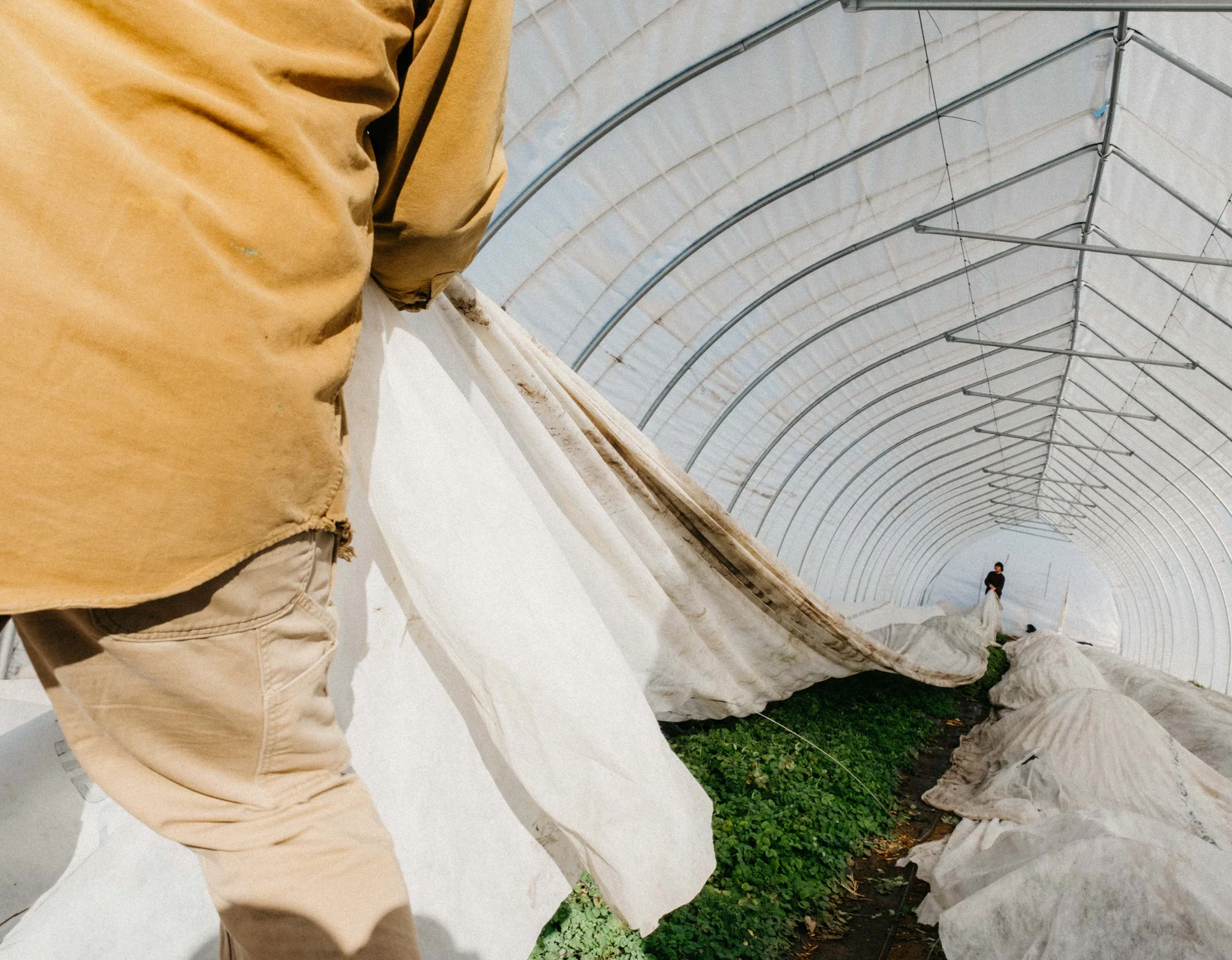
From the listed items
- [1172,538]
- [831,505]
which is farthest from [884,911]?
[1172,538]

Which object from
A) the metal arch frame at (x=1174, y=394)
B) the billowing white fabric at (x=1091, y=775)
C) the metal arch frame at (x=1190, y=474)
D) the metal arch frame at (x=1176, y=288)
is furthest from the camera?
the metal arch frame at (x=1190, y=474)

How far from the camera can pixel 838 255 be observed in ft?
A: 33.5

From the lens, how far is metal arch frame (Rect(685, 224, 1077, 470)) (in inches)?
460

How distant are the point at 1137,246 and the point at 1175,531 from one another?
15538 mm

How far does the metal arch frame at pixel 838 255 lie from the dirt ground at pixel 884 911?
582cm

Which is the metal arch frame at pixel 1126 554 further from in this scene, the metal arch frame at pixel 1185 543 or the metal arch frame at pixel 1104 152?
the metal arch frame at pixel 1104 152

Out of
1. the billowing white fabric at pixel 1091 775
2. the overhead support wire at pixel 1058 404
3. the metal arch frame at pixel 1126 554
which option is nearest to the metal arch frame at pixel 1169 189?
the billowing white fabric at pixel 1091 775

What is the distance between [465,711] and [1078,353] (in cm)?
1461

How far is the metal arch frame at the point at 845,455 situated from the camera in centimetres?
1656

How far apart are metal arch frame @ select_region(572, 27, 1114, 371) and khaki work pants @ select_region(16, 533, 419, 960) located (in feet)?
25.9

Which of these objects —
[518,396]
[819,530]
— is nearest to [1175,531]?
[819,530]

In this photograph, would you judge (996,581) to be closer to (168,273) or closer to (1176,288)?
(1176,288)

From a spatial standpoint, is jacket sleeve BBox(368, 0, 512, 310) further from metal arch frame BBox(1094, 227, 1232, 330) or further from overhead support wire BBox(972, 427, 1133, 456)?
overhead support wire BBox(972, 427, 1133, 456)

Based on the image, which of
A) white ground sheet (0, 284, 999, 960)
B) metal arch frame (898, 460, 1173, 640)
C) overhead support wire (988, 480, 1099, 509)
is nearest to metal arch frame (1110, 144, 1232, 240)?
white ground sheet (0, 284, 999, 960)
